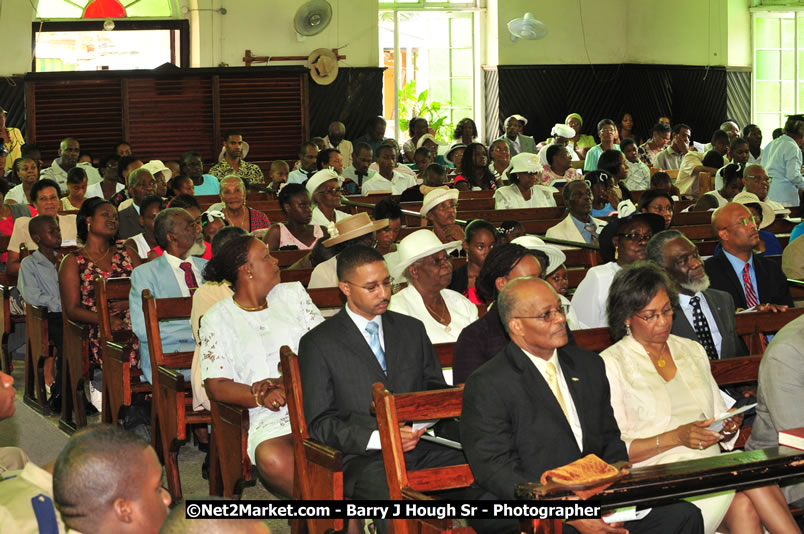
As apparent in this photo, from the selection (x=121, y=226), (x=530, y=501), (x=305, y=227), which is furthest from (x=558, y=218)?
(x=530, y=501)

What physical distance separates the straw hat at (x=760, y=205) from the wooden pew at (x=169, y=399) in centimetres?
453

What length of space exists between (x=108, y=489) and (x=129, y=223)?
675 cm

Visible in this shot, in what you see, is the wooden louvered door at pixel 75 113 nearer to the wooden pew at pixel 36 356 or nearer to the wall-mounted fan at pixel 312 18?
the wall-mounted fan at pixel 312 18

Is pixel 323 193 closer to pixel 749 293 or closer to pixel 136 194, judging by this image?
pixel 136 194

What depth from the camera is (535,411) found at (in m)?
3.49

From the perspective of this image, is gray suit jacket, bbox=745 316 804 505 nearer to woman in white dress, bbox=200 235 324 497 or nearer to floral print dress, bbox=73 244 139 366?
woman in white dress, bbox=200 235 324 497

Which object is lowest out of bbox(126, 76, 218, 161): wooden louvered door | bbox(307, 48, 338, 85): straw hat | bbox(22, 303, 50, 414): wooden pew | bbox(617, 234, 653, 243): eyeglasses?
bbox(22, 303, 50, 414): wooden pew

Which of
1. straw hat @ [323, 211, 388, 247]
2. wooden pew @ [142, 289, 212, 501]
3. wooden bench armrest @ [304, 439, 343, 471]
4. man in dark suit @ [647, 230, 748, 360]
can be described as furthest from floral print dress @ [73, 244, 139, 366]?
man in dark suit @ [647, 230, 748, 360]

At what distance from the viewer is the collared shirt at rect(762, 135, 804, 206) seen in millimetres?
11422

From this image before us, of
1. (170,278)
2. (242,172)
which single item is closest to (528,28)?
(242,172)

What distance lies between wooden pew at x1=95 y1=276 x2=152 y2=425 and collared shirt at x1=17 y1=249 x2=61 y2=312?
1002 mm

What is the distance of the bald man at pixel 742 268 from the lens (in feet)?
19.0

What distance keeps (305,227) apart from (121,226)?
187 cm

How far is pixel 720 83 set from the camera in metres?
17.2
